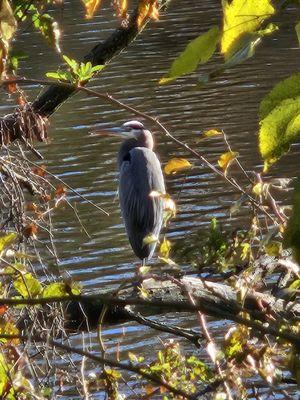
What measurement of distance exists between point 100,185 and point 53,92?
6.33 m

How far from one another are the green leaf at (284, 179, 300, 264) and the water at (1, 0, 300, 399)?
3766mm

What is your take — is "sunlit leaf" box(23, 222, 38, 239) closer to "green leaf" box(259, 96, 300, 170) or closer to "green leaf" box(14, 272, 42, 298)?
"green leaf" box(14, 272, 42, 298)

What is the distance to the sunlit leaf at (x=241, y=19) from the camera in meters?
0.60

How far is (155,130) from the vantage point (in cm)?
1113

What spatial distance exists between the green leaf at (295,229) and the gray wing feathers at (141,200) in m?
5.85

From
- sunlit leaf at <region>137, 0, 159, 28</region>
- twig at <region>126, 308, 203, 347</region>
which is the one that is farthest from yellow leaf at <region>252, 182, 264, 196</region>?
sunlit leaf at <region>137, 0, 159, 28</region>

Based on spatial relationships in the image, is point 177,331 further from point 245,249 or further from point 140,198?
point 140,198

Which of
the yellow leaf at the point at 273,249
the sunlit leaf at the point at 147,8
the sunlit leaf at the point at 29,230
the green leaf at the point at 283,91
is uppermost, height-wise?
the green leaf at the point at 283,91

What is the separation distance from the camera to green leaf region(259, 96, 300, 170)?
1.98ft

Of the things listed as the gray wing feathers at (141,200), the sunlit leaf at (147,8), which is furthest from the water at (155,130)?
the sunlit leaf at (147,8)

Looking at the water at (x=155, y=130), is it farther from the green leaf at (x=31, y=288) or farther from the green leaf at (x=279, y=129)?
the green leaf at (x=279, y=129)

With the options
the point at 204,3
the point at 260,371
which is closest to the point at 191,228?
the point at 260,371

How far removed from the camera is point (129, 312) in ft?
8.75

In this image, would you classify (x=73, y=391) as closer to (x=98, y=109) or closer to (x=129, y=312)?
(x=129, y=312)
